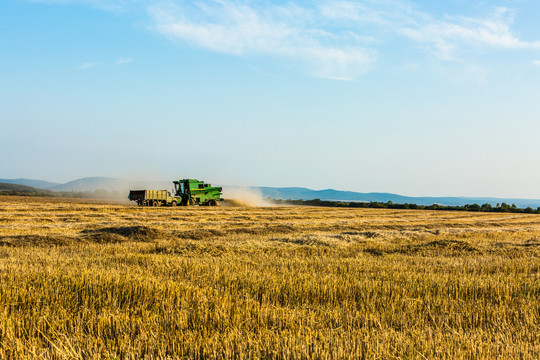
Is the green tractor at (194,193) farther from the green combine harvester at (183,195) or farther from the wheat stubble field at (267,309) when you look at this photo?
the wheat stubble field at (267,309)

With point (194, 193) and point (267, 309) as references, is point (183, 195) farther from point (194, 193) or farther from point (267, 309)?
point (267, 309)

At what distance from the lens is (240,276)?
25.6ft

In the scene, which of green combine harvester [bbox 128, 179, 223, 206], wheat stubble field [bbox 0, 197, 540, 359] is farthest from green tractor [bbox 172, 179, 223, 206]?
wheat stubble field [bbox 0, 197, 540, 359]

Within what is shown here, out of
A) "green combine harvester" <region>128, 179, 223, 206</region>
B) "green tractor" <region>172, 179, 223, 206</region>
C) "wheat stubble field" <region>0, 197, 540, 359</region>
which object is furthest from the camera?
"green tractor" <region>172, 179, 223, 206</region>

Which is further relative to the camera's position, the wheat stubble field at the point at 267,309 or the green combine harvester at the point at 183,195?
the green combine harvester at the point at 183,195

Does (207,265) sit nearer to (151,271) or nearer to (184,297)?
(151,271)

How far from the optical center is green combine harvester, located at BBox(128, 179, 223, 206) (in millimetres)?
43969

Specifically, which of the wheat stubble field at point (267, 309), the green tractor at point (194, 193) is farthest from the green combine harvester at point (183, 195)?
the wheat stubble field at point (267, 309)

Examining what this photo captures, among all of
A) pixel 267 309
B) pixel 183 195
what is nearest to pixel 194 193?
pixel 183 195

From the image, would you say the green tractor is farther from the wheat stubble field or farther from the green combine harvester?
the wheat stubble field

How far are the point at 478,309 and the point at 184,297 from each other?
12.9 ft

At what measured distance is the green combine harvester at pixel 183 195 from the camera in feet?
144

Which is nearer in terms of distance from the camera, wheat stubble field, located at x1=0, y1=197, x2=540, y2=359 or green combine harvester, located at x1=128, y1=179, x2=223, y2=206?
wheat stubble field, located at x1=0, y1=197, x2=540, y2=359

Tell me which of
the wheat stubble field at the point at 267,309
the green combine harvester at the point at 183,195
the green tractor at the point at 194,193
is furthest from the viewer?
the green tractor at the point at 194,193
